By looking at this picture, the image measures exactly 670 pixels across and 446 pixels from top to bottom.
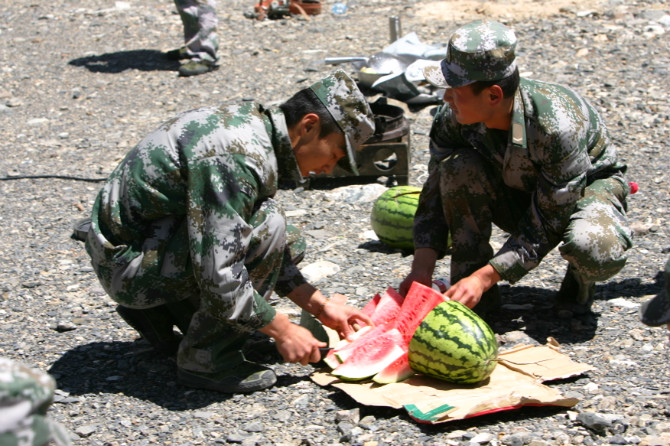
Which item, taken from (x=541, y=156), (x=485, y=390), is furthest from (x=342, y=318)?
(x=541, y=156)

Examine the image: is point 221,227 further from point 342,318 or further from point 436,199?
point 436,199

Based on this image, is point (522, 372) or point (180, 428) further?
point (522, 372)

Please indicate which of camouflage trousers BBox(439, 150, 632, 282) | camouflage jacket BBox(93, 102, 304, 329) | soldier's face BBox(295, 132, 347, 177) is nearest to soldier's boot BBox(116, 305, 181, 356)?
camouflage jacket BBox(93, 102, 304, 329)

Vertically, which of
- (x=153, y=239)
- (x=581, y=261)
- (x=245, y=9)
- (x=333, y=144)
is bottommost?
(x=245, y=9)

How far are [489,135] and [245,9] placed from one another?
9.39 metres

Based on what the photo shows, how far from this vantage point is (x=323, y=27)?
1201 centimetres

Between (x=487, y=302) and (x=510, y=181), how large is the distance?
72 cm

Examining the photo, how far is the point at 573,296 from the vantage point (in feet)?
15.9

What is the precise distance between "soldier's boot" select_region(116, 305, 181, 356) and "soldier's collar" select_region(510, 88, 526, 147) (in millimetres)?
1997

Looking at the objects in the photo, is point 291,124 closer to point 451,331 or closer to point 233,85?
point 451,331

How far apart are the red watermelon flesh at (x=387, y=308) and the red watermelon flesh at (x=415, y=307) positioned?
0.32 ft

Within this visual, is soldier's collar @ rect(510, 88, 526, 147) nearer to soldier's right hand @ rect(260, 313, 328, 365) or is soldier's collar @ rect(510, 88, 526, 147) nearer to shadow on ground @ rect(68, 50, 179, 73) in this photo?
A: soldier's right hand @ rect(260, 313, 328, 365)

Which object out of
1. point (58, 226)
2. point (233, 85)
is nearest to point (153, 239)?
point (58, 226)

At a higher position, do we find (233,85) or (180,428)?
(180,428)
